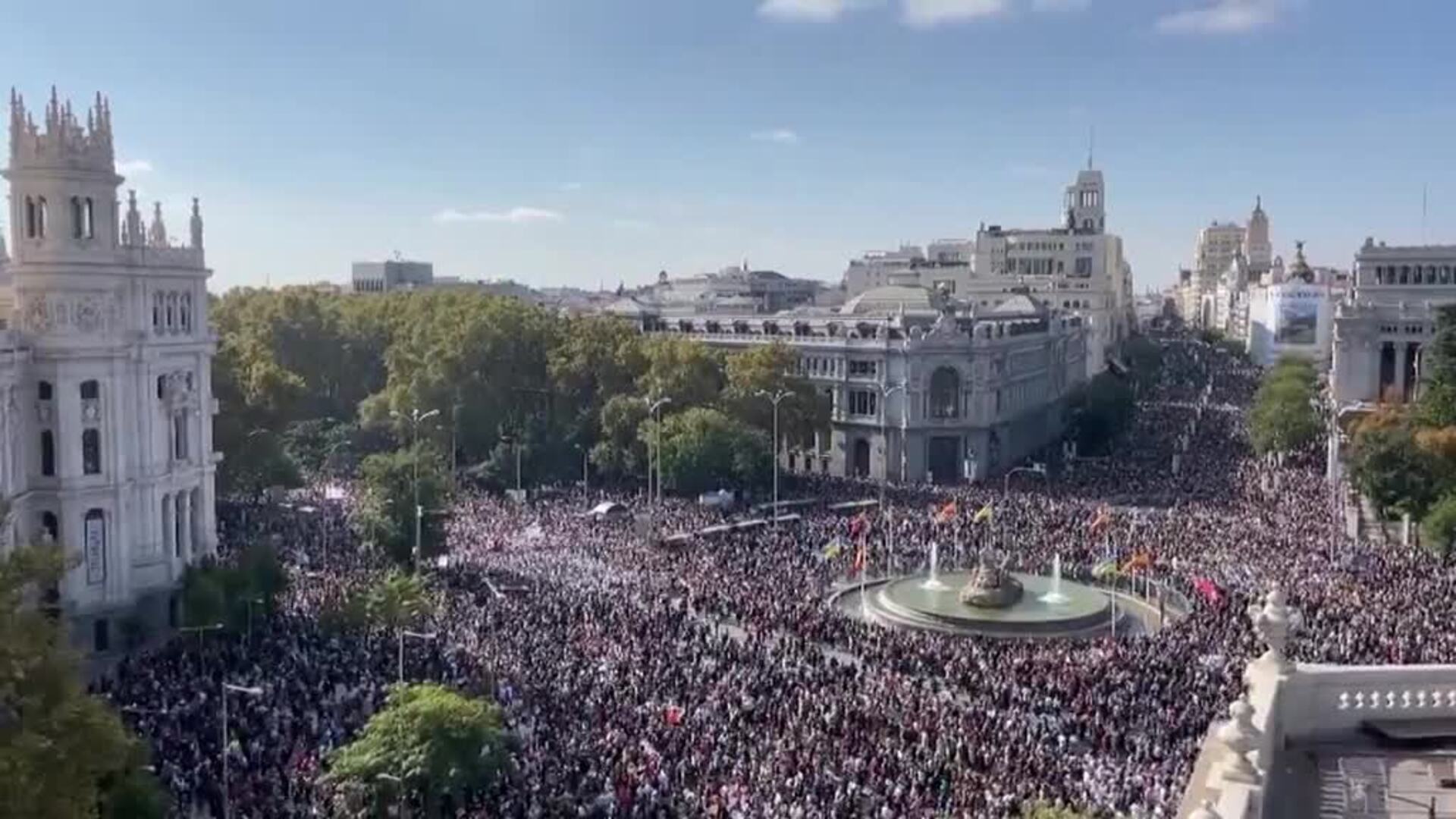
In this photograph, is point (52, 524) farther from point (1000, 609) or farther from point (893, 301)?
point (893, 301)

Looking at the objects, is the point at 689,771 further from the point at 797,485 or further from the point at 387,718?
the point at 797,485

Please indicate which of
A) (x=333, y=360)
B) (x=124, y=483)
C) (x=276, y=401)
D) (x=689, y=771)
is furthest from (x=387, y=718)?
(x=333, y=360)

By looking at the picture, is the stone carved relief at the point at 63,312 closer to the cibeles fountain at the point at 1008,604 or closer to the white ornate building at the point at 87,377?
the white ornate building at the point at 87,377

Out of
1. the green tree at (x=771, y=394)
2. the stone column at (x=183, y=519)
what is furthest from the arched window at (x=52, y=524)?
the green tree at (x=771, y=394)

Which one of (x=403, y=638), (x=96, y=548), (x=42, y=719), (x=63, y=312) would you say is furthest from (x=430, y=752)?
(x=63, y=312)

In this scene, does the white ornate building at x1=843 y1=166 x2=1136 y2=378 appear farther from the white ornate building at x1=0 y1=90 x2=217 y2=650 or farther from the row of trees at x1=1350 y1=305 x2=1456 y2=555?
the white ornate building at x1=0 y1=90 x2=217 y2=650

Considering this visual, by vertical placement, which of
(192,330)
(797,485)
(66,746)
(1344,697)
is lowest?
(797,485)
